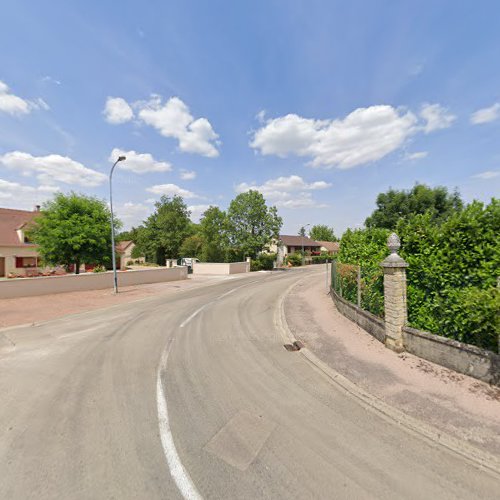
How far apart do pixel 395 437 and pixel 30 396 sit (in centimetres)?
640

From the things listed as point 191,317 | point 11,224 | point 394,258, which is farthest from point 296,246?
point 394,258

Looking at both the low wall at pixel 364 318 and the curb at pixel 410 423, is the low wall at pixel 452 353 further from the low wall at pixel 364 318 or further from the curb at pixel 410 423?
the curb at pixel 410 423

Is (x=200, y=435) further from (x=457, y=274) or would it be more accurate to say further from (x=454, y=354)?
(x=457, y=274)

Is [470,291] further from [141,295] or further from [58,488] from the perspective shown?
[141,295]

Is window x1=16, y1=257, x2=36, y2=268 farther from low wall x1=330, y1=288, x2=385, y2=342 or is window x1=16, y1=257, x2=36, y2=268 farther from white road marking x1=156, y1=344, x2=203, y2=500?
low wall x1=330, y1=288, x2=385, y2=342

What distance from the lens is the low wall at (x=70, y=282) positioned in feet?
47.8

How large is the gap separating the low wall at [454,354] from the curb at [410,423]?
7.02ft

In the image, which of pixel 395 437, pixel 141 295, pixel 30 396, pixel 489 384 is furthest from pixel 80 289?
pixel 489 384

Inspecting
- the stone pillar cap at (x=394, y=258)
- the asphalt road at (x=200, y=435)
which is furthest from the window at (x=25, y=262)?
the stone pillar cap at (x=394, y=258)

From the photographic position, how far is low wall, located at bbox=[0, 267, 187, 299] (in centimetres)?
1457

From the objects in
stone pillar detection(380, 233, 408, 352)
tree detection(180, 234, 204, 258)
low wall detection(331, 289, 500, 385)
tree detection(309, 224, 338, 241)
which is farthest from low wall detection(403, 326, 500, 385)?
tree detection(309, 224, 338, 241)

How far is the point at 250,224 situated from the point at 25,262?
91.9ft

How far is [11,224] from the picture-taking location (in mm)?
30672

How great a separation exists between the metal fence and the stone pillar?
121cm
